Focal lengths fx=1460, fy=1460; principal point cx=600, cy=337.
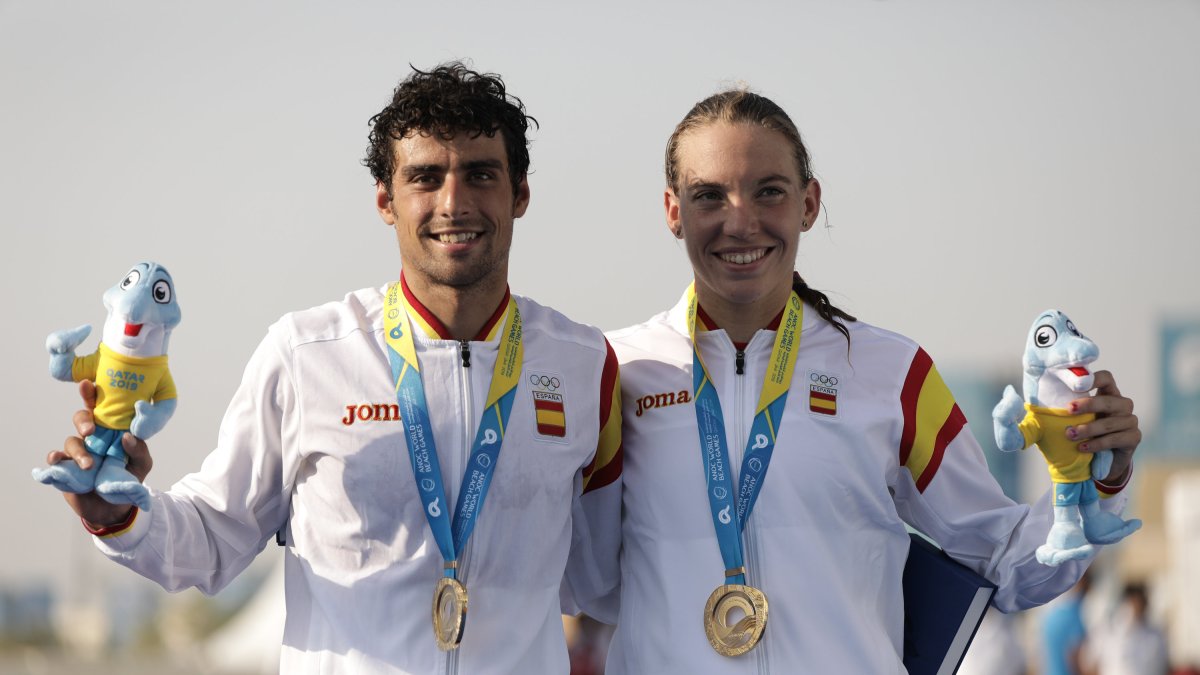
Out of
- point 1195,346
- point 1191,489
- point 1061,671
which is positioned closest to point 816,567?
point 1061,671

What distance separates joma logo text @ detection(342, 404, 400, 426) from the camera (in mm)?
4316

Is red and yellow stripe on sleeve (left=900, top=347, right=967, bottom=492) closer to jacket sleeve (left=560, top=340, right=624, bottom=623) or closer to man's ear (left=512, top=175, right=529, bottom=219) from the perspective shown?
jacket sleeve (left=560, top=340, right=624, bottom=623)

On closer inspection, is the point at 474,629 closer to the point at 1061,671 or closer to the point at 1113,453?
the point at 1113,453

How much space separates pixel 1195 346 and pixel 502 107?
44471 mm

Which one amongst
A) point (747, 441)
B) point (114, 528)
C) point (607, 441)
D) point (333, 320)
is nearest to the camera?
point (114, 528)

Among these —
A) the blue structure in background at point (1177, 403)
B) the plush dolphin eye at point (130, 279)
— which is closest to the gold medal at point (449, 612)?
the plush dolphin eye at point (130, 279)

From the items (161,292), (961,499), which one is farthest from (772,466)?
(161,292)

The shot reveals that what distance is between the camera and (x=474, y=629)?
13.9ft

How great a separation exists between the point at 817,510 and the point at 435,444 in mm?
1210

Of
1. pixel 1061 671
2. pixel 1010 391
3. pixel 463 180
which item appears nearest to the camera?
pixel 1010 391

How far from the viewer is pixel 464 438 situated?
14.2 feet

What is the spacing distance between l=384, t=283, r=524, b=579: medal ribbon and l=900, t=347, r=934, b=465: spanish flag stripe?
1.26 m

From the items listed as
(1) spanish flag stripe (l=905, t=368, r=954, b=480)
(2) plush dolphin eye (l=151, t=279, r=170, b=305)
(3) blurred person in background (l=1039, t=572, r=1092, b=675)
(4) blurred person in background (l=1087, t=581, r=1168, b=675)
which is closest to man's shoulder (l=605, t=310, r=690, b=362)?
(1) spanish flag stripe (l=905, t=368, r=954, b=480)

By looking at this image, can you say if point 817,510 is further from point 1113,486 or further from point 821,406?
point 1113,486
